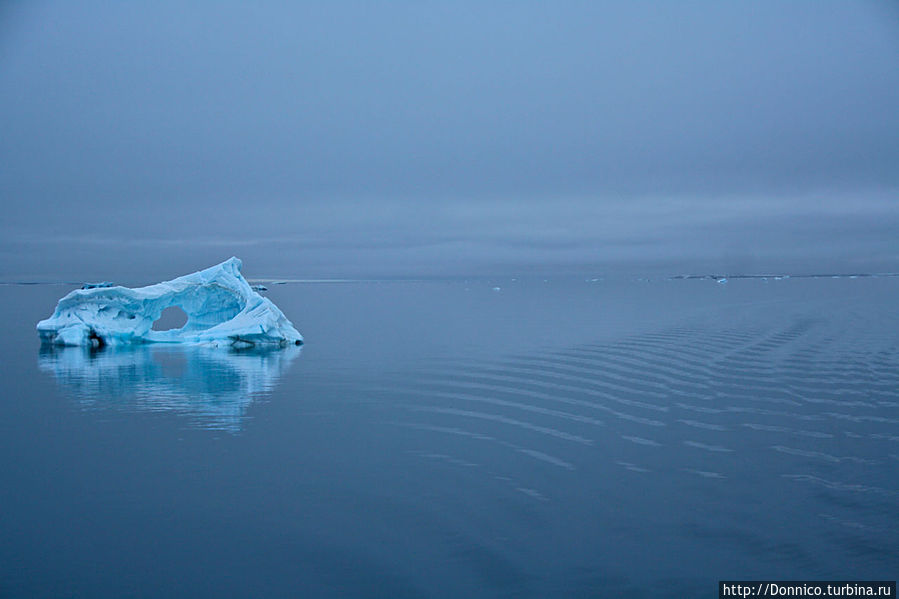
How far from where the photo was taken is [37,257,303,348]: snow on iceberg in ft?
77.8

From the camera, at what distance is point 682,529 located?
6.77 metres

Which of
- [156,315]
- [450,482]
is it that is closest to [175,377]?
[156,315]

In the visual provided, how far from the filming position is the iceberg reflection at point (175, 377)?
42.7ft

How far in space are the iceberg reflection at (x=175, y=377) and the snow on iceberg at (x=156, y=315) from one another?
540 millimetres

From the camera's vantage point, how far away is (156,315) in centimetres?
2578

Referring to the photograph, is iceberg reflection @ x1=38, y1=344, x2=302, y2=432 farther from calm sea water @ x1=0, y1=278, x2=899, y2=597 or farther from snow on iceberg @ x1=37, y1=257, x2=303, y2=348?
snow on iceberg @ x1=37, y1=257, x2=303, y2=348

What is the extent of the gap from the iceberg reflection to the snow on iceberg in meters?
0.54

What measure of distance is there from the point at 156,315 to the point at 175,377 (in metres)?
9.95

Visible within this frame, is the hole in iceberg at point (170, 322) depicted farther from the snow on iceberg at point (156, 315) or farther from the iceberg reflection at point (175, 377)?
the iceberg reflection at point (175, 377)

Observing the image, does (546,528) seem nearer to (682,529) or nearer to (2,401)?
(682,529)

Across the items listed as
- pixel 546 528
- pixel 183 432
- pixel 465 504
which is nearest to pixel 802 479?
pixel 546 528

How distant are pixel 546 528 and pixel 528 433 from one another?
12.1ft

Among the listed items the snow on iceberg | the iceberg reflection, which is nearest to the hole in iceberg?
the snow on iceberg

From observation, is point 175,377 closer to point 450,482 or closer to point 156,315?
point 156,315
